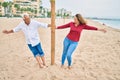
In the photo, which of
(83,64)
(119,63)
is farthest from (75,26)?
(119,63)

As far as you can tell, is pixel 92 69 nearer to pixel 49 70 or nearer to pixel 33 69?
pixel 49 70

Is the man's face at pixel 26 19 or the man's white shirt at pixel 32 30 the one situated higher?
the man's face at pixel 26 19

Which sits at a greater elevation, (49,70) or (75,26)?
(75,26)

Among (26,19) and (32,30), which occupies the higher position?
(26,19)

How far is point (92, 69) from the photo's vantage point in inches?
267

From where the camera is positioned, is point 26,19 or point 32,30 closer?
point 26,19

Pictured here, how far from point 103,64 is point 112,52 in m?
2.08

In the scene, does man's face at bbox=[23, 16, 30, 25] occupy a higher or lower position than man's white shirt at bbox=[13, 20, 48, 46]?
higher

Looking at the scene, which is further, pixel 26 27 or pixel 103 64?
pixel 103 64

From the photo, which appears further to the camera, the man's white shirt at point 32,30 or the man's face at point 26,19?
the man's white shirt at point 32,30

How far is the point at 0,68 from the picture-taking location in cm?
698

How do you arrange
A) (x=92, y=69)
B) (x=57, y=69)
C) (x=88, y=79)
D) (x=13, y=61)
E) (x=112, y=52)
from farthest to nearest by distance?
1. (x=112, y=52)
2. (x=13, y=61)
3. (x=92, y=69)
4. (x=57, y=69)
5. (x=88, y=79)

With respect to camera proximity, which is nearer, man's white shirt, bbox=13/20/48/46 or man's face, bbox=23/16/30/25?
man's face, bbox=23/16/30/25

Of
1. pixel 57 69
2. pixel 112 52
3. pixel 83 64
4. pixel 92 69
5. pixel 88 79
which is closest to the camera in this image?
pixel 88 79
